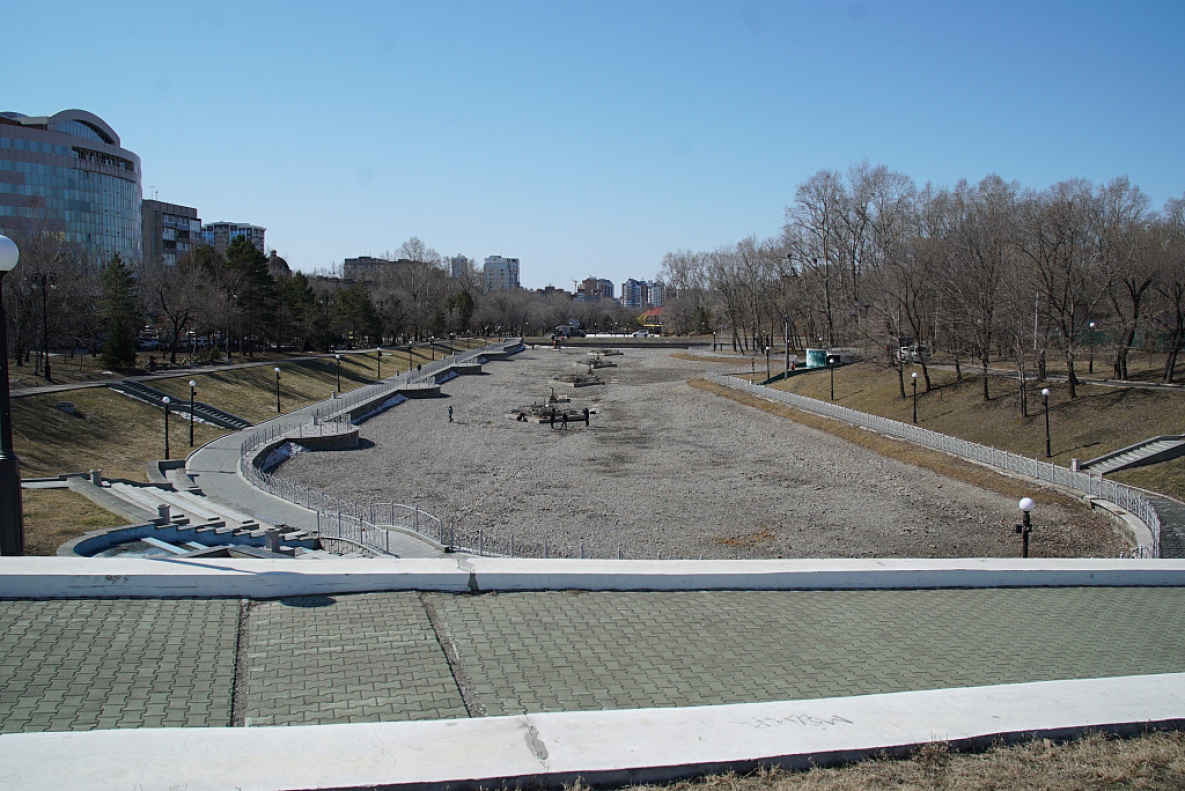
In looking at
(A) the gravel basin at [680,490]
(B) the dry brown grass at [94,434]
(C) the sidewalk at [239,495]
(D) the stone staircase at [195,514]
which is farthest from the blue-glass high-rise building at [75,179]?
(D) the stone staircase at [195,514]

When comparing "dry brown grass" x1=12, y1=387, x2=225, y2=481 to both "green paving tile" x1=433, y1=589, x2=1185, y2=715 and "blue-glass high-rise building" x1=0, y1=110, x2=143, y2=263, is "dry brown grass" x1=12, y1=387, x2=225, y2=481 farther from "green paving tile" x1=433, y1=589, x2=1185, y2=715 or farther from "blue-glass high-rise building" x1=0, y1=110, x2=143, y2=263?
"blue-glass high-rise building" x1=0, y1=110, x2=143, y2=263

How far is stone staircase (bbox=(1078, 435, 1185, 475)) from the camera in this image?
26203mm

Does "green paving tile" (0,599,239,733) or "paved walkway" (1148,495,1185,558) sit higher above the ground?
"green paving tile" (0,599,239,733)

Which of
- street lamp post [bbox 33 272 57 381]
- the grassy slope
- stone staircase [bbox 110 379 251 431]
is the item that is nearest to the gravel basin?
the grassy slope

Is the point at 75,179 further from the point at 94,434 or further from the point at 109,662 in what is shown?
the point at 109,662

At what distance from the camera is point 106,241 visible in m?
88.1

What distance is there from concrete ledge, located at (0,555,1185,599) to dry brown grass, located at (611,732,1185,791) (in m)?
3.50

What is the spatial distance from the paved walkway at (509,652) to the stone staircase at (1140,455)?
2162 centimetres

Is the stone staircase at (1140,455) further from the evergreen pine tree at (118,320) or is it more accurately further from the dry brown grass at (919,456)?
the evergreen pine tree at (118,320)

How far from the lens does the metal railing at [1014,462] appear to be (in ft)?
72.0

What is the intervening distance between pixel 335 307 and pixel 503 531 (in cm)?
6388

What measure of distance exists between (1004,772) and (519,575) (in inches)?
179

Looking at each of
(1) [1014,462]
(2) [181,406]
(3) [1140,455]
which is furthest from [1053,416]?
(2) [181,406]

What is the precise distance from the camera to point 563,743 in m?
4.81
